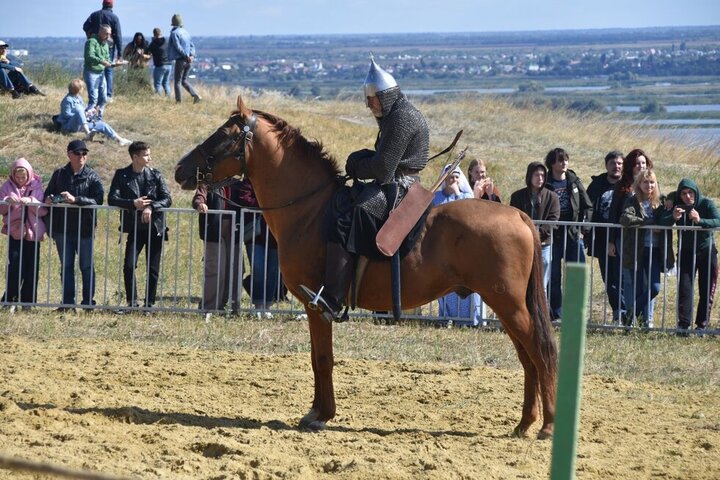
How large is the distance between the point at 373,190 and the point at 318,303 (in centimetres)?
93

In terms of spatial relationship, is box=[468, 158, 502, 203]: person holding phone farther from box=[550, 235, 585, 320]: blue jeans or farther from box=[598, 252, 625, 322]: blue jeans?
box=[598, 252, 625, 322]: blue jeans

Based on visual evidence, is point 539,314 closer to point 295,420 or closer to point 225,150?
point 295,420

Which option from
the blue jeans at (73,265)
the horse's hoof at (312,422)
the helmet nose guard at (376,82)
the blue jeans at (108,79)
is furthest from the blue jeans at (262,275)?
the blue jeans at (108,79)

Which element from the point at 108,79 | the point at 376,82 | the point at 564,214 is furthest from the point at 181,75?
the point at 376,82

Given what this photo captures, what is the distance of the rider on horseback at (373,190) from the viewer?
8523 millimetres

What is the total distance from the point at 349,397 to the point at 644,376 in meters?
2.91

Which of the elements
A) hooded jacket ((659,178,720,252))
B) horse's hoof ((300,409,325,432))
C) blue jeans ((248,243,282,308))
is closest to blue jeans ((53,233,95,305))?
blue jeans ((248,243,282,308))

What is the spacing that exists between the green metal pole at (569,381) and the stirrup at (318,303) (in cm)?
438

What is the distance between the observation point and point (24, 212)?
1302cm

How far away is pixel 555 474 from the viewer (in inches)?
169

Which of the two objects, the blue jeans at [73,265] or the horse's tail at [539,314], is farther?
the blue jeans at [73,265]

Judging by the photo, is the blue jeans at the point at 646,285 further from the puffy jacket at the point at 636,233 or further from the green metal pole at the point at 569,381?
the green metal pole at the point at 569,381

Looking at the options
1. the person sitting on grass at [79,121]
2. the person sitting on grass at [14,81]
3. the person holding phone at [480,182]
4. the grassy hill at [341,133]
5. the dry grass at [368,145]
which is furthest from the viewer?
the person sitting on grass at [14,81]

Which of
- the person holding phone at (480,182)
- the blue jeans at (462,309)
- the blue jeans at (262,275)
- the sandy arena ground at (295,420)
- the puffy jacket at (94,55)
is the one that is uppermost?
the puffy jacket at (94,55)
